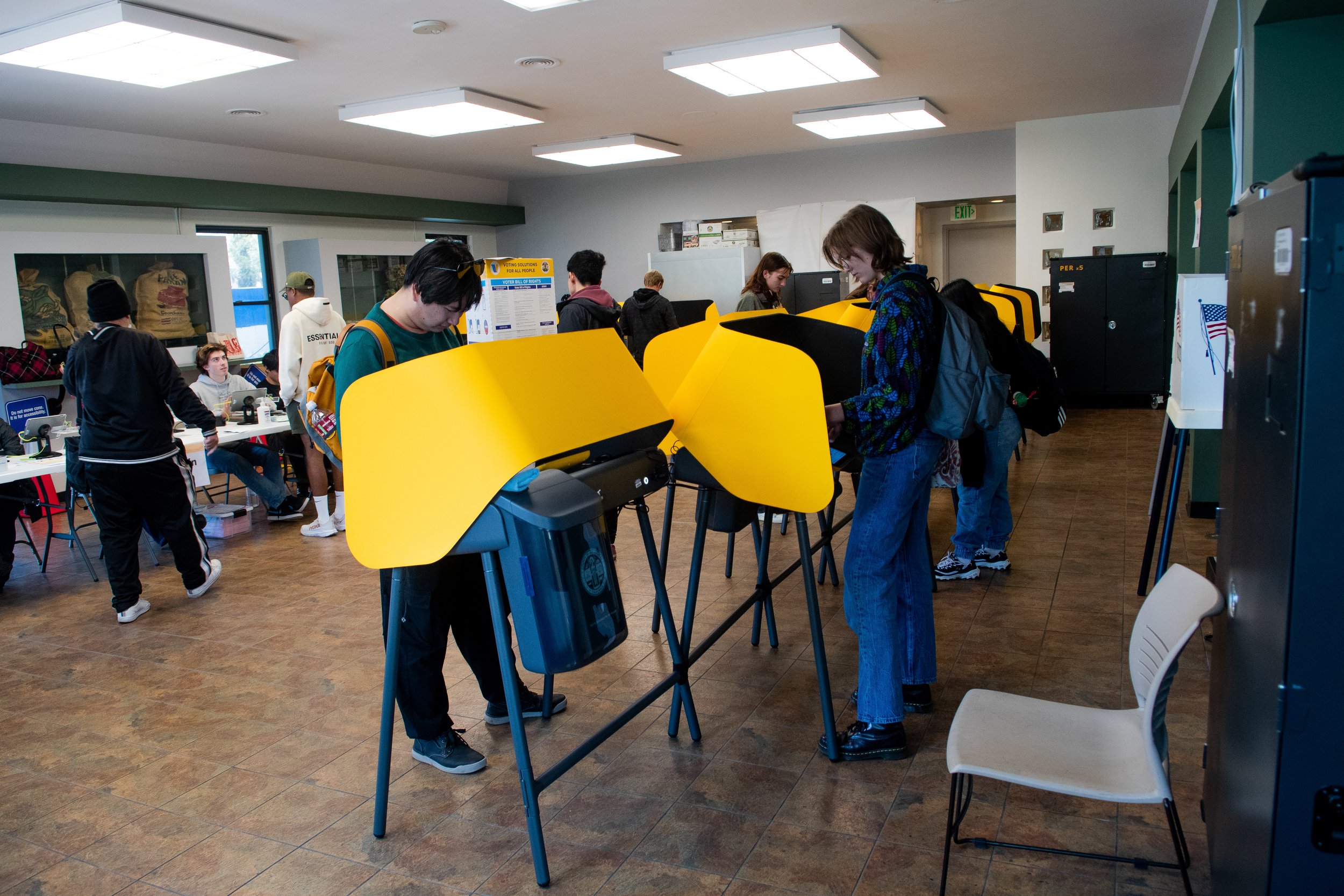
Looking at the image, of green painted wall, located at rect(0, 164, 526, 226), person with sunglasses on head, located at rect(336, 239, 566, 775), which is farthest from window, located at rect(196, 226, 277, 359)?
person with sunglasses on head, located at rect(336, 239, 566, 775)

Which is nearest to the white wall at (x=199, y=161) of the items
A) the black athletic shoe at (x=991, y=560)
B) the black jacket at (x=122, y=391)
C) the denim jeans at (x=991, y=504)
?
the black jacket at (x=122, y=391)

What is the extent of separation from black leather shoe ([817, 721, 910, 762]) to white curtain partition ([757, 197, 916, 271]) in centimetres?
852

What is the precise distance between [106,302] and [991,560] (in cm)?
428

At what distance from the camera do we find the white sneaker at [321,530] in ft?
19.0

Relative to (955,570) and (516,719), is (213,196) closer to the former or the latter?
(955,570)

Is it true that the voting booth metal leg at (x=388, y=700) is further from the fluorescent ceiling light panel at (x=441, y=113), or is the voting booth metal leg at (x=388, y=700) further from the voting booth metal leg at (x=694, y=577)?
the fluorescent ceiling light panel at (x=441, y=113)

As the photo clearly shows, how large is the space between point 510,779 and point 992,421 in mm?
1709

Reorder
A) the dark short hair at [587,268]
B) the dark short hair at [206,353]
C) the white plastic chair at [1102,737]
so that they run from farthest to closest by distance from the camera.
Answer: the dark short hair at [206,353]
the dark short hair at [587,268]
the white plastic chair at [1102,737]

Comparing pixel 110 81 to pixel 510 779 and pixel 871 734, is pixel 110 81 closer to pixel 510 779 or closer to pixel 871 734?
pixel 510 779

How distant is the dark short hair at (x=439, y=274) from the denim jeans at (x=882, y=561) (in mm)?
1225

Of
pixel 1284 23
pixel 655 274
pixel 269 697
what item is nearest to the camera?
pixel 1284 23

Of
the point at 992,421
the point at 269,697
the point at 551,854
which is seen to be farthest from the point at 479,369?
the point at 269,697

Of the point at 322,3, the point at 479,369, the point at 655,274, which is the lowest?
the point at 479,369

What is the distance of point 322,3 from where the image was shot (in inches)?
173
